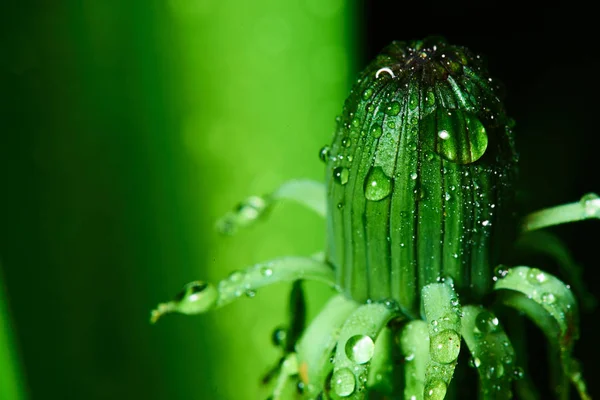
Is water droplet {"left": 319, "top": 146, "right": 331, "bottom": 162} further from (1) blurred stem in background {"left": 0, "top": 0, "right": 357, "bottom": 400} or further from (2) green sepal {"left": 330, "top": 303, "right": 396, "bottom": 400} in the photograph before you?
(1) blurred stem in background {"left": 0, "top": 0, "right": 357, "bottom": 400}

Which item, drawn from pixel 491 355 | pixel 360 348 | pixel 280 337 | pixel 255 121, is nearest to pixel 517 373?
pixel 491 355

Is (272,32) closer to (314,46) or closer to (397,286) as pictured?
(314,46)

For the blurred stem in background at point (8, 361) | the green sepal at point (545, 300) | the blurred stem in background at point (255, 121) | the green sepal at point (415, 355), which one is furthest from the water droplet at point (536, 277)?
the blurred stem in background at point (8, 361)

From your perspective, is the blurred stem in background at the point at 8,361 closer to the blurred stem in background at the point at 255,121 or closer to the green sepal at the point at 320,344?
the blurred stem in background at the point at 255,121

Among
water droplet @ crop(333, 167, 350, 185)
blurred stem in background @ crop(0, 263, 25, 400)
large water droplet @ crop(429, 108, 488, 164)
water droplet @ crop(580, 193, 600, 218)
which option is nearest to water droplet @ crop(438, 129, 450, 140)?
large water droplet @ crop(429, 108, 488, 164)

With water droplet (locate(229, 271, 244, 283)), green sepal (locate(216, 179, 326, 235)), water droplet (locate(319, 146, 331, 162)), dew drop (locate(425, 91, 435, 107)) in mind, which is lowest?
water droplet (locate(229, 271, 244, 283))

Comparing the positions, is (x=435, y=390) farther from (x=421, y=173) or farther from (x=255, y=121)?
(x=255, y=121)

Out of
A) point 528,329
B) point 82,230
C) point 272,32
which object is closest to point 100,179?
point 82,230
